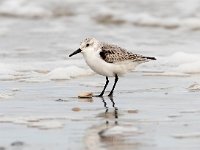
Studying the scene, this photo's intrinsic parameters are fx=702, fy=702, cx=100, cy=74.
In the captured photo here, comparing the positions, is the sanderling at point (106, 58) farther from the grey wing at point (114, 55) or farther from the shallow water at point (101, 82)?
the shallow water at point (101, 82)

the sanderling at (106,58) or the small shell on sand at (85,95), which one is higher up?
the sanderling at (106,58)

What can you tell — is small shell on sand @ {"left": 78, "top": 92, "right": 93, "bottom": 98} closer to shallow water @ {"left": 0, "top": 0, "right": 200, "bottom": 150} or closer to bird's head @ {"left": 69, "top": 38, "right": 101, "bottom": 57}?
shallow water @ {"left": 0, "top": 0, "right": 200, "bottom": 150}

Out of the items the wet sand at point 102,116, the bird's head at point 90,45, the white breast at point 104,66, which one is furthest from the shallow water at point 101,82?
the bird's head at point 90,45

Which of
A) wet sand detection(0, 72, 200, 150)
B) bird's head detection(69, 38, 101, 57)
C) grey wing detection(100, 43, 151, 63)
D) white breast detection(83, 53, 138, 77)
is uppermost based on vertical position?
bird's head detection(69, 38, 101, 57)

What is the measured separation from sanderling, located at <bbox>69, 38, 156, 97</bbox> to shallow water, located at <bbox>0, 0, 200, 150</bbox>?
0.31 meters

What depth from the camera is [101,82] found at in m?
→ 9.10

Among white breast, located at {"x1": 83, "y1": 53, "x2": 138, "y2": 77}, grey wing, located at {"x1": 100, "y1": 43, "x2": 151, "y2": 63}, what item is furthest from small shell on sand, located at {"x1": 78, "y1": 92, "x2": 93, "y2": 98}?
grey wing, located at {"x1": 100, "y1": 43, "x2": 151, "y2": 63}

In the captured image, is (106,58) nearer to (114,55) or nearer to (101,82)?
(114,55)

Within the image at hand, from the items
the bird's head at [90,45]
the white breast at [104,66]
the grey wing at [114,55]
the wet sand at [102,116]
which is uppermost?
the bird's head at [90,45]

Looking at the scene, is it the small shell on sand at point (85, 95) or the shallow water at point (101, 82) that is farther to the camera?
the small shell on sand at point (85, 95)

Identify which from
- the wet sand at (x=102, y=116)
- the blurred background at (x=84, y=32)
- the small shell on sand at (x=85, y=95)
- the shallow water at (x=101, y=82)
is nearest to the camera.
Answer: the wet sand at (x=102, y=116)

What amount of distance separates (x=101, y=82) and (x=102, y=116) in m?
2.34

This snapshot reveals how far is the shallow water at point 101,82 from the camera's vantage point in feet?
19.4

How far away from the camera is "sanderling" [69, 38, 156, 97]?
322 inches
